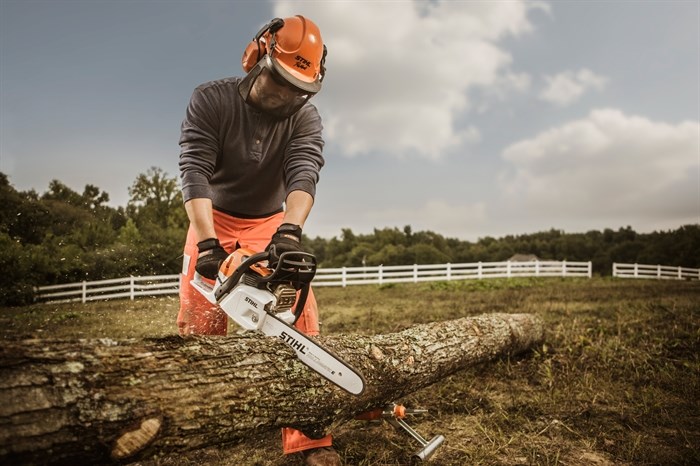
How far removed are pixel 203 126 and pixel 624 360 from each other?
372cm

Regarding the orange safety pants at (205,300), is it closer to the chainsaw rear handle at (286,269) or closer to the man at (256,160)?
the man at (256,160)

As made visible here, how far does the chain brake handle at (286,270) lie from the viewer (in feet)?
5.41

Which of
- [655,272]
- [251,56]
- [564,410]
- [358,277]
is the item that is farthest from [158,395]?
[655,272]

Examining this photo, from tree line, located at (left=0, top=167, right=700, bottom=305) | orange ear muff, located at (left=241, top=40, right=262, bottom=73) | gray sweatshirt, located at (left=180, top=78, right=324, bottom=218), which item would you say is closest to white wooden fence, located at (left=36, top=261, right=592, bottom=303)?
tree line, located at (left=0, top=167, right=700, bottom=305)

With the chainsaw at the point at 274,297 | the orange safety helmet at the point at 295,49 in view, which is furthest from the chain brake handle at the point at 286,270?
the orange safety helmet at the point at 295,49

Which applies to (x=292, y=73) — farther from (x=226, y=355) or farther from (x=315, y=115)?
(x=226, y=355)

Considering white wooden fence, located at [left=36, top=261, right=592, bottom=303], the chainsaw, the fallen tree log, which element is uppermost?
the chainsaw

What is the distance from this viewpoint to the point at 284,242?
1767mm

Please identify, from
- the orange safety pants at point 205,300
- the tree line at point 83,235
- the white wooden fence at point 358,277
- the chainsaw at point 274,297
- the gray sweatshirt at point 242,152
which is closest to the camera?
the chainsaw at point 274,297

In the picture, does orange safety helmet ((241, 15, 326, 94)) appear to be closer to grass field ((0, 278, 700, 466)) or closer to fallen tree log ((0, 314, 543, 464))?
fallen tree log ((0, 314, 543, 464))

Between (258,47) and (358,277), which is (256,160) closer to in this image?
(258,47)

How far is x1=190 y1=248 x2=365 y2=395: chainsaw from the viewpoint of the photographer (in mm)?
1613

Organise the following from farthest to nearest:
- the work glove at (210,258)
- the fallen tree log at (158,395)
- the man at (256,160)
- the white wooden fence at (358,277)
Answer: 1. the white wooden fence at (358,277)
2. the man at (256,160)
3. the work glove at (210,258)
4. the fallen tree log at (158,395)

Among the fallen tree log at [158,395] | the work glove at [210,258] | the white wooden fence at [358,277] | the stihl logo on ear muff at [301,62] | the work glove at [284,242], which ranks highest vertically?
the stihl logo on ear muff at [301,62]
